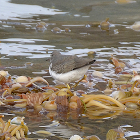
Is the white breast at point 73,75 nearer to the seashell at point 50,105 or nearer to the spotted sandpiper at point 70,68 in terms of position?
the spotted sandpiper at point 70,68

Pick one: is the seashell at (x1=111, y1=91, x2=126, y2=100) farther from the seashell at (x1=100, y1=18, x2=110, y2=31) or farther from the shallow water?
the seashell at (x1=100, y1=18, x2=110, y2=31)

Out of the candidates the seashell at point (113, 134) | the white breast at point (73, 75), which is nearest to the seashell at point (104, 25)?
the white breast at point (73, 75)

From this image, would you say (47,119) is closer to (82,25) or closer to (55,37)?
(55,37)

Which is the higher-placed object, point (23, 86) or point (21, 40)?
point (21, 40)

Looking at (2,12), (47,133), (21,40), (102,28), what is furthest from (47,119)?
(2,12)

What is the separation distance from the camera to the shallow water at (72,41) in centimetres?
412

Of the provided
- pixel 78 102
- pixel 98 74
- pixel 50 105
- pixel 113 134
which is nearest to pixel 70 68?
pixel 78 102

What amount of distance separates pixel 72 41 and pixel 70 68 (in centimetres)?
303

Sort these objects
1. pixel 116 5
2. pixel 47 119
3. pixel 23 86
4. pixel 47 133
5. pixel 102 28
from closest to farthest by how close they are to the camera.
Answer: pixel 47 133
pixel 47 119
pixel 23 86
pixel 102 28
pixel 116 5

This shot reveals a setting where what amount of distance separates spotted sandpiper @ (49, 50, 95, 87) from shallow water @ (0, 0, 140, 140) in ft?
1.34

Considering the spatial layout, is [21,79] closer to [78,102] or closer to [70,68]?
[70,68]

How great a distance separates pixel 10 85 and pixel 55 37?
124 inches

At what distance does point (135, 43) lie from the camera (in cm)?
788

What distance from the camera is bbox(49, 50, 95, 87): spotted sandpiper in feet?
15.8
